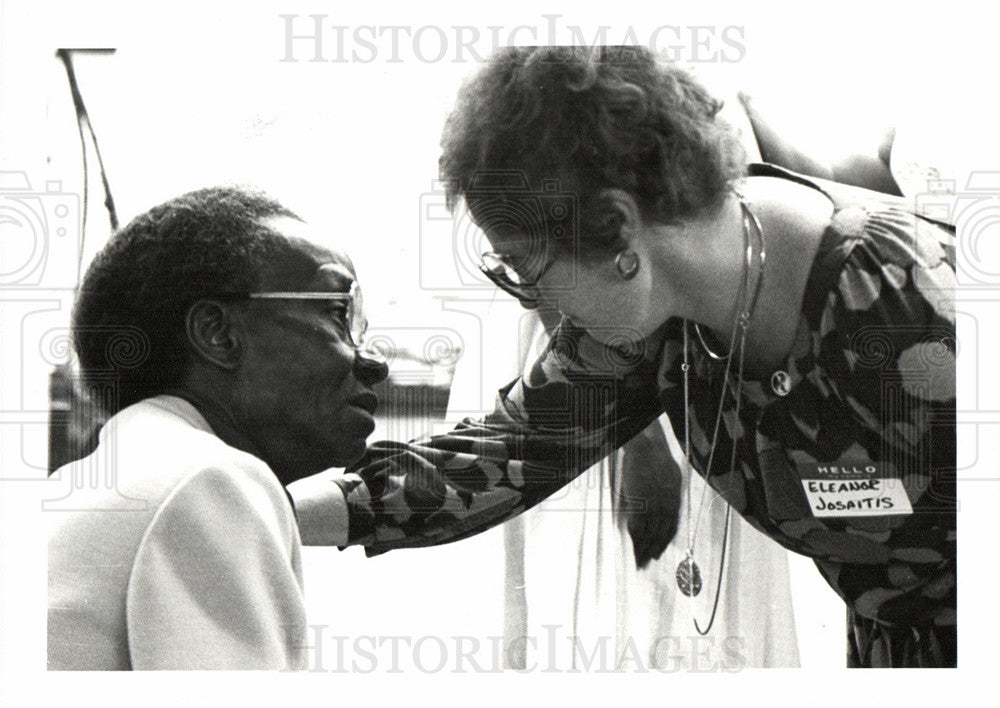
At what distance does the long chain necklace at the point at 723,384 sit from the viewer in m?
1.79

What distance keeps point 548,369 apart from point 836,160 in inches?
23.0

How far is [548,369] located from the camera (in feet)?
5.94

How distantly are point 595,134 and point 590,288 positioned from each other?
243 mm

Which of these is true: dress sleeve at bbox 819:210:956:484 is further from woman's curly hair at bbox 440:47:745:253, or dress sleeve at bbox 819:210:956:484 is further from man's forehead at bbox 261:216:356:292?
man's forehead at bbox 261:216:356:292

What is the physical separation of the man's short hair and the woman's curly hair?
0.34 meters

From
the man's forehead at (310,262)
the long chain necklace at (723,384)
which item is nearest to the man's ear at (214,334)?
the man's forehead at (310,262)

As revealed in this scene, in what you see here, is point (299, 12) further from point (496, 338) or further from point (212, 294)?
point (496, 338)

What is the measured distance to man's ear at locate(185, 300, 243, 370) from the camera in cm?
173
